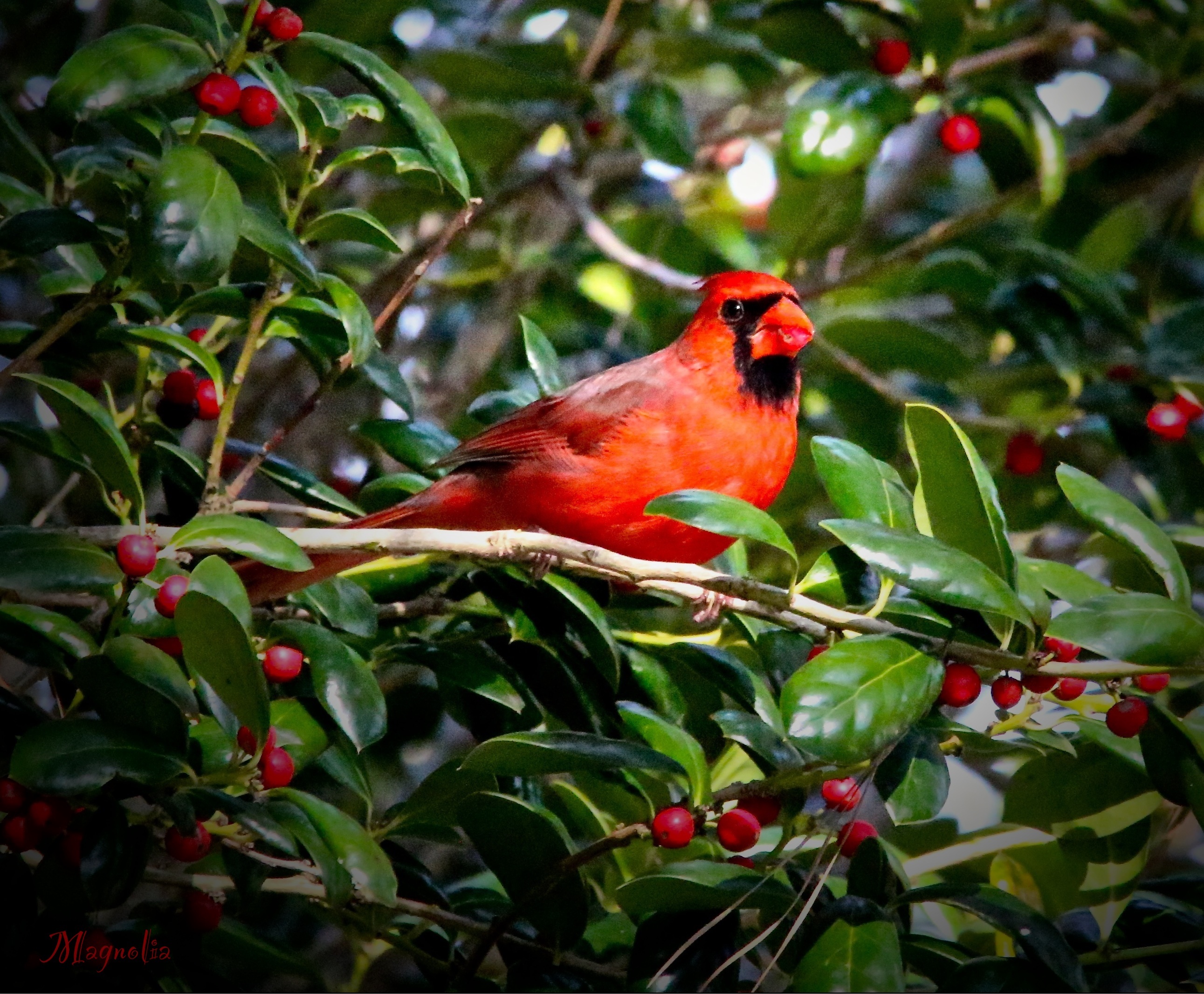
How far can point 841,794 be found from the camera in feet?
5.92

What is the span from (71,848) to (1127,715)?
1393 millimetres

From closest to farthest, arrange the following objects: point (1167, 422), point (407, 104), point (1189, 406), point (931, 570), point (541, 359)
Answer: point (931, 570), point (407, 104), point (541, 359), point (1167, 422), point (1189, 406)

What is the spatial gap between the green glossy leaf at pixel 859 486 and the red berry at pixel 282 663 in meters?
0.75

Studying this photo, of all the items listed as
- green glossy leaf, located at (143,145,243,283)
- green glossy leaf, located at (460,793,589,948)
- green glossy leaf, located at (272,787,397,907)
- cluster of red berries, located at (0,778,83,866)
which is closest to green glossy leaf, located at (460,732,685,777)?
green glossy leaf, located at (460,793,589,948)

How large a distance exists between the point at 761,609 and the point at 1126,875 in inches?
32.6

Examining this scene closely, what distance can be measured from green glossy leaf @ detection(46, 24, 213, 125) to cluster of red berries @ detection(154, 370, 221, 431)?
0.46 meters

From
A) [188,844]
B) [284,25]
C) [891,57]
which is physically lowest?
[188,844]

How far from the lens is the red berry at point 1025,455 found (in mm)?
3176

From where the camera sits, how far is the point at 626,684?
204cm

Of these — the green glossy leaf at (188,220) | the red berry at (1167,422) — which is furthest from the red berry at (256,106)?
the red berry at (1167,422)

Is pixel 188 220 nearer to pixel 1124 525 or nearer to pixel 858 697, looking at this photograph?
pixel 858 697

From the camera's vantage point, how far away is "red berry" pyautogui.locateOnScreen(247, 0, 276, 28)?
173 cm

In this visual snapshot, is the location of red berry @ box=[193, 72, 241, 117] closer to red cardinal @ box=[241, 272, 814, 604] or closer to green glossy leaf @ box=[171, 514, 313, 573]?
green glossy leaf @ box=[171, 514, 313, 573]

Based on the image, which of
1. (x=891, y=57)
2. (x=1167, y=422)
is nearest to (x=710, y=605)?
(x=1167, y=422)
